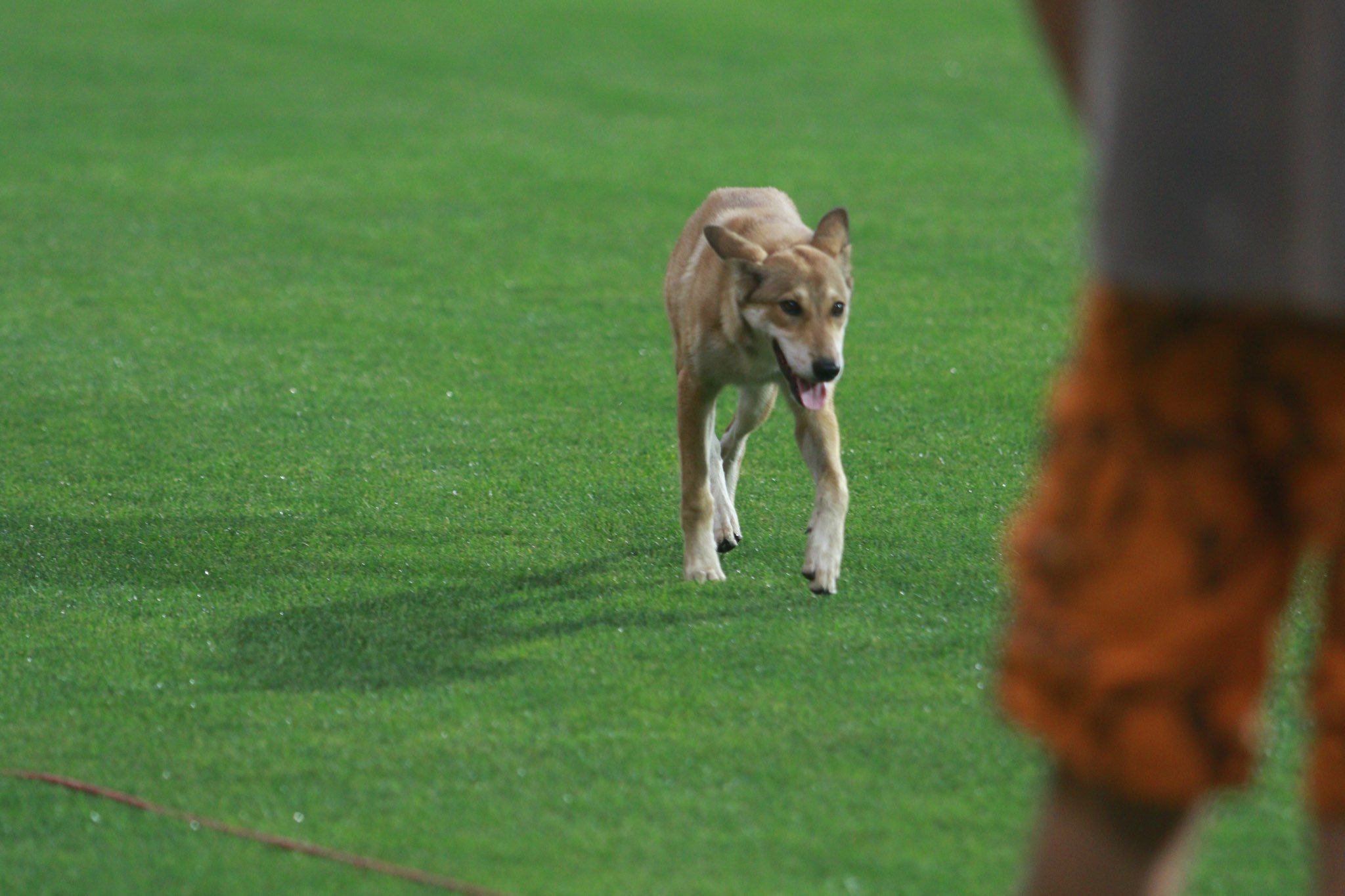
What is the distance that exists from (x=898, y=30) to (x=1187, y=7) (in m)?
16.4

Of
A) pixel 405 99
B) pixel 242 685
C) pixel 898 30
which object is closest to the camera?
pixel 242 685

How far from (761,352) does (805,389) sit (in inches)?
6.6

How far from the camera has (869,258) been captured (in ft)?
28.2

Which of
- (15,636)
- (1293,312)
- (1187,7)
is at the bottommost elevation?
(15,636)

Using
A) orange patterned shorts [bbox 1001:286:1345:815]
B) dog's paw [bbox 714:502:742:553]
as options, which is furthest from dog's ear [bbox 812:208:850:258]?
orange patterned shorts [bbox 1001:286:1345:815]

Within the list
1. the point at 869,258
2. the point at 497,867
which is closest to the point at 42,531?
the point at 497,867

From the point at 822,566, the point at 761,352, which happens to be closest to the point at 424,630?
the point at 822,566

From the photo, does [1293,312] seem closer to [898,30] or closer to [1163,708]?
[1163,708]

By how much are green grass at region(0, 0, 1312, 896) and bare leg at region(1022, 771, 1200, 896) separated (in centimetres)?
126

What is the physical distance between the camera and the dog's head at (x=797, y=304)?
4484 millimetres

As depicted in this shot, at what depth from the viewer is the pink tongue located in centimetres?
456

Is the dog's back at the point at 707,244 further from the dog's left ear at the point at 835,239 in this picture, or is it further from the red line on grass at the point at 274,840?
the red line on grass at the point at 274,840

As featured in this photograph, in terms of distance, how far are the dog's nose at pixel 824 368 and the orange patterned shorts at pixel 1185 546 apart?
9.23 feet

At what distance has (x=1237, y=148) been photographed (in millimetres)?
1527
